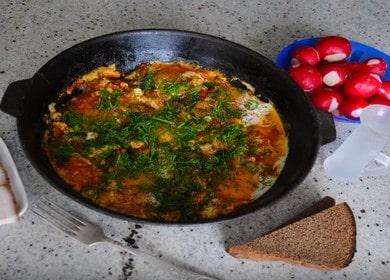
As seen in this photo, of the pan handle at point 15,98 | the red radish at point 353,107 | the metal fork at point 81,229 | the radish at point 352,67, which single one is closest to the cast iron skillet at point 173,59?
the pan handle at point 15,98

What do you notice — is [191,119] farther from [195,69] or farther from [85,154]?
[85,154]

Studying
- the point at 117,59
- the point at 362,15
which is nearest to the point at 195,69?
the point at 117,59

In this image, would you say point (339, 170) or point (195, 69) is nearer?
point (339, 170)

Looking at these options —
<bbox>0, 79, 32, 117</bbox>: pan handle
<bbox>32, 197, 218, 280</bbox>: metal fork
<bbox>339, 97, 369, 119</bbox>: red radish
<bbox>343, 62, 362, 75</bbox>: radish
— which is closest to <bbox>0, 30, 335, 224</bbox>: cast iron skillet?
<bbox>0, 79, 32, 117</bbox>: pan handle

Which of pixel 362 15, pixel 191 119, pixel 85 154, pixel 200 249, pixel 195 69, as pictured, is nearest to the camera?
pixel 200 249

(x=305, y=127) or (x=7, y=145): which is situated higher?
(x=305, y=127)

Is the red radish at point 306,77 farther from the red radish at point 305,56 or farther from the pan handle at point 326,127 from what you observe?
the pan handle at point 326,127
